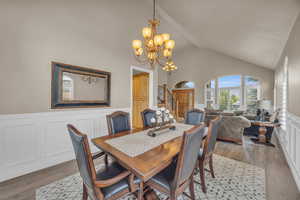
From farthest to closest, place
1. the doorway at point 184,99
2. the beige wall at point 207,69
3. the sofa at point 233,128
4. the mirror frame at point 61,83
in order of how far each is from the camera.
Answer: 1. the doorway at point 184,99
2. the beige wall at point 207,69
3. the sofa at point 233,128
4. the mirror frame at point 61,83

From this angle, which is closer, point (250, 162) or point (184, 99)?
point (250, 162)

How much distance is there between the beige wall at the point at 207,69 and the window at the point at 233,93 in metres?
0.32

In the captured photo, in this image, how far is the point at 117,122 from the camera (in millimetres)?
2258

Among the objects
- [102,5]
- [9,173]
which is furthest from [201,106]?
[9,173]

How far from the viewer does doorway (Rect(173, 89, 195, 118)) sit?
7109mm

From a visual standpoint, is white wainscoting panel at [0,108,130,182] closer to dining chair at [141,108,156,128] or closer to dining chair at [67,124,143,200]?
dining chair at [141,108,156,128]

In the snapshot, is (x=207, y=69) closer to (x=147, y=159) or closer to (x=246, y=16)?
(x=246, y=16)

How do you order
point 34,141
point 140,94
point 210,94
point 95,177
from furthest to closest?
point 210,94 < point 140,94 < point 34,141 < point 95,177

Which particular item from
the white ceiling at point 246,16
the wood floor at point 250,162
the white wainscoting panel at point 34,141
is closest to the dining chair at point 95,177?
the wood floor at point 250,162

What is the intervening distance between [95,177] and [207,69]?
268 inches

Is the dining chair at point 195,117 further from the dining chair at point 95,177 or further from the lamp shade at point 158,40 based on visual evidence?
the dining chair at point 95,177

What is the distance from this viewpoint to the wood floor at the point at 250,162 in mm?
1714

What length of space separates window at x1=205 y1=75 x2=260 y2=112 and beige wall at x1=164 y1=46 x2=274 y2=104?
32 cm

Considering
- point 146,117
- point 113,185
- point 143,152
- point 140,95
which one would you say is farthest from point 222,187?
point 140,95
